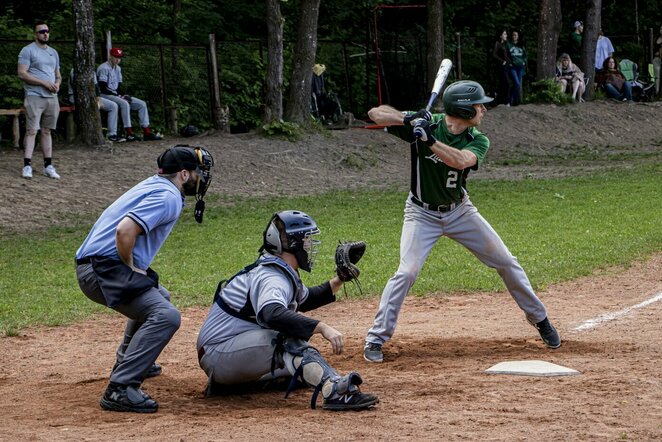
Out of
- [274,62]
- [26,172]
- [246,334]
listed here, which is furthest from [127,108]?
[246,334]

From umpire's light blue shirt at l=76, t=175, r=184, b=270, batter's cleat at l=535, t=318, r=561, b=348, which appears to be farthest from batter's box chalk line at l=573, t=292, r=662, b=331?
umpire's light blue shirt at l=76, t=175, r=184, b=270

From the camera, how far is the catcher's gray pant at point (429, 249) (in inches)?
331

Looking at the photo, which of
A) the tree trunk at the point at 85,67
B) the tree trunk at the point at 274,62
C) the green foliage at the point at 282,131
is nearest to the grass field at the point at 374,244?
the tree trunk at the point at 85,67

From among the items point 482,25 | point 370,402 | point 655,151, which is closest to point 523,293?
point 370,402

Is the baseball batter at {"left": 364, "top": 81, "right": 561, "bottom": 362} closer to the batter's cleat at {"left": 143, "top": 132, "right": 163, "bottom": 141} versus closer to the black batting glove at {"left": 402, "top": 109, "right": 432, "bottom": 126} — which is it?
the black batting glove at {"left": 402, "top": 109, "right": 432, "bottom": 126}

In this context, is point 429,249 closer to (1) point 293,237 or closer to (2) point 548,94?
(1) point 293,237

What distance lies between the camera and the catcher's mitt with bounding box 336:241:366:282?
301 inches

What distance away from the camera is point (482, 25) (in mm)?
36812

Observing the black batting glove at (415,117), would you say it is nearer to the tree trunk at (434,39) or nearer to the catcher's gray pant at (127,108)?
the catcher's gray pant at (127,108)

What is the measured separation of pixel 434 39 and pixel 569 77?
17.4ft

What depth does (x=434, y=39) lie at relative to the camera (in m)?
27.9

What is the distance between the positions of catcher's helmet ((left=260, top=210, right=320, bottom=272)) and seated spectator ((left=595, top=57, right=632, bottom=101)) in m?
26.9

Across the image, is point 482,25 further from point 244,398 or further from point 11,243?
point 244,398

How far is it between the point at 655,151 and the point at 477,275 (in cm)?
1522
